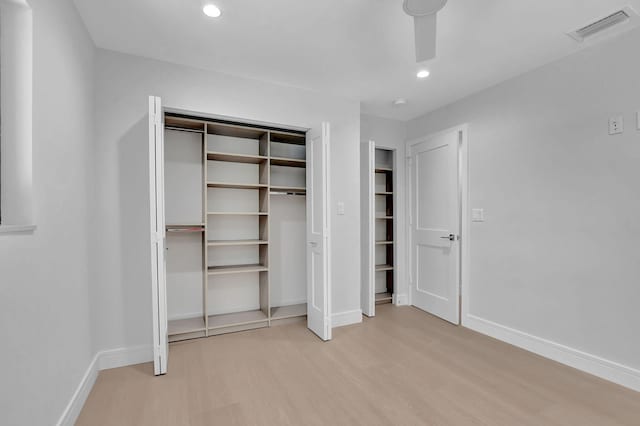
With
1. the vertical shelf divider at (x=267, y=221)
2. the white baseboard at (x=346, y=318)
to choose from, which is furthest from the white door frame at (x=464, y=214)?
the vertical shelf divider at (x=267, y=221)

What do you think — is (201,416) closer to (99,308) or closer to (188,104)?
(99,308)

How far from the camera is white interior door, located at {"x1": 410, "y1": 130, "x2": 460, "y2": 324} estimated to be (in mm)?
3338

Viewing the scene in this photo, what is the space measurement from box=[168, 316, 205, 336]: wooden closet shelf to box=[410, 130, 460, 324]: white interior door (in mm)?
2696

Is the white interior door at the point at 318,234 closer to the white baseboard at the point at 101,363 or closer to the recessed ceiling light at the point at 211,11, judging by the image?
the recessed ceiling light at the point at 211,11

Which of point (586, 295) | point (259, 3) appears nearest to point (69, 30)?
point (259, 3)

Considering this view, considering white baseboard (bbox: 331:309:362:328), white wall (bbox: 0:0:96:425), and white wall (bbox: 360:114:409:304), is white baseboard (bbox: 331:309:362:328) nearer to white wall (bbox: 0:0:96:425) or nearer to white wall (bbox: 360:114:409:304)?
white wall (bbox: 360:114:409:304)

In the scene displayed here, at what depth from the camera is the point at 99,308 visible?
2.29 meters

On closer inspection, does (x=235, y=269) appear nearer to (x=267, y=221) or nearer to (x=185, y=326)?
(x=267, y=221)

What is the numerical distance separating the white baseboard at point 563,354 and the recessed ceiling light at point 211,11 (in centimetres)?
362

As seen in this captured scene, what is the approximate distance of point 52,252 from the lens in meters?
1.53

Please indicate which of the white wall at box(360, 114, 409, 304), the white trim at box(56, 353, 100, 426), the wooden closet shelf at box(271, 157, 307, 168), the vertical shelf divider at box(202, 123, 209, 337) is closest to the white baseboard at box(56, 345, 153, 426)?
the white trim at box(56, 353, 100, 426)

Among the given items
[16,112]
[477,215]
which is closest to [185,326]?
[16,112]

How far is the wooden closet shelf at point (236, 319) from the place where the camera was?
293 centimetres

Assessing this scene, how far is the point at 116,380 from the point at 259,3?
2.82 m
